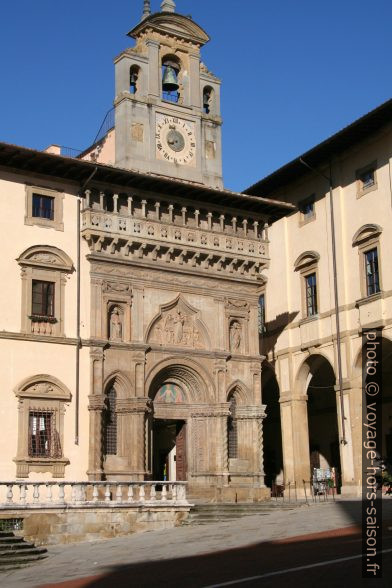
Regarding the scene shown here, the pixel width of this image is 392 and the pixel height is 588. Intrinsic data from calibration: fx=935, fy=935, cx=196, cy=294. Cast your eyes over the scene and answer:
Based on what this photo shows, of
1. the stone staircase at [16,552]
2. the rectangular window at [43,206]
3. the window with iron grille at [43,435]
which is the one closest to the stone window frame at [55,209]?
the rectangular window at [43,206]

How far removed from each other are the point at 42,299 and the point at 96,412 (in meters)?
4.16

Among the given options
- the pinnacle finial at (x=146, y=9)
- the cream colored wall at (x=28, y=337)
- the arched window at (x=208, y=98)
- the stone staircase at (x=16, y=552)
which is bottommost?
the stone staircase at (x=16, y=552)

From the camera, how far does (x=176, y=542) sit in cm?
2467

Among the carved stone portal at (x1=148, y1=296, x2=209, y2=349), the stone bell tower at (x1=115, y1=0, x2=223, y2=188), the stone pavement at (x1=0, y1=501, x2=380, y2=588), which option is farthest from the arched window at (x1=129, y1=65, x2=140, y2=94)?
the stone pavement at (x1=0, y1=501, x2=380, y2=588)

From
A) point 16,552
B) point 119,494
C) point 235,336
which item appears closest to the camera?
point 16,552

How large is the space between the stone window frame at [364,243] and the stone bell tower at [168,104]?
5928 millimetres

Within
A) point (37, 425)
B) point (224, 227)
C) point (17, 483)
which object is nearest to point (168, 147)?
point (224, 227)

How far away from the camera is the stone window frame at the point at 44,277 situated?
3062 centimetres

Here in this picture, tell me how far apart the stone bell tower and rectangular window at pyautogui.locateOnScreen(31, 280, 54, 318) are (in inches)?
240

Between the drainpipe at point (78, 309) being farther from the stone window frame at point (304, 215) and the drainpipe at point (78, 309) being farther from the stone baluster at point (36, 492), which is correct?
the stone window frame at point (304, 215)

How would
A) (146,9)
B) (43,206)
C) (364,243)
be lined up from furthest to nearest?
(146,9), (364,243), (43,206)

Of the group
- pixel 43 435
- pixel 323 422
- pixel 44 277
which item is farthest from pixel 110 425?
pixel 323 422

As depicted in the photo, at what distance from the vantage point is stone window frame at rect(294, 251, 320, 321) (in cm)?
3900

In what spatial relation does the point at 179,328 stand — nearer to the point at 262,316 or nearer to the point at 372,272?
the point at 372,272
